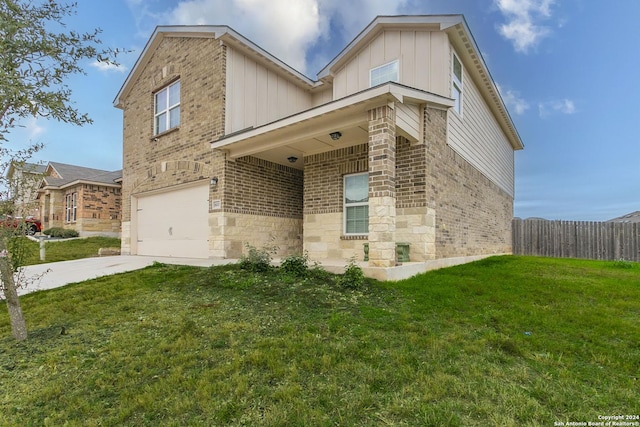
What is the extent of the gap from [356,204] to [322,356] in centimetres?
578

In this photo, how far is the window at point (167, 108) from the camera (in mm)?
10881

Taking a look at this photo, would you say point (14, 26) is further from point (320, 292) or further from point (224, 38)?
point (224, 38)

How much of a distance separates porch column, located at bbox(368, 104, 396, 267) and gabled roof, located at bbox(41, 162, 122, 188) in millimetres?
18518

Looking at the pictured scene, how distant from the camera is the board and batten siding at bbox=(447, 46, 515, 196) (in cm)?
927

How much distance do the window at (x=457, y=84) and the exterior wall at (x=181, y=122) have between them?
6.31 m

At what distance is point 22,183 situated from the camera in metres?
4.11

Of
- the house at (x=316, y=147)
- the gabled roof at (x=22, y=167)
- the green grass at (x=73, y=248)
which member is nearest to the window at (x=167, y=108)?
the house at (x=316, y=147)

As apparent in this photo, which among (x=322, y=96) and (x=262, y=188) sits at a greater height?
(x=322, y=96)

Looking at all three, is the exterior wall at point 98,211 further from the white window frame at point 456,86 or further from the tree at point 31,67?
the white window frame at point 456,86

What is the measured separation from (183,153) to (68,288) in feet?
16.5

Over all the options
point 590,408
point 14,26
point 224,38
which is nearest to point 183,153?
point 224,38

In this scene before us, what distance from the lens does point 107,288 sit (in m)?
6.20

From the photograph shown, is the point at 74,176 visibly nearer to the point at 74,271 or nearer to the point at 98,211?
the point at 98,211

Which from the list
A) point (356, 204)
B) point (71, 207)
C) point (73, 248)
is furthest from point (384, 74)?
point (71, 207)
